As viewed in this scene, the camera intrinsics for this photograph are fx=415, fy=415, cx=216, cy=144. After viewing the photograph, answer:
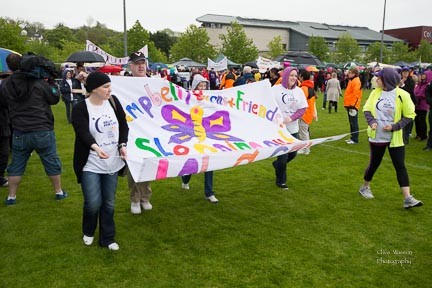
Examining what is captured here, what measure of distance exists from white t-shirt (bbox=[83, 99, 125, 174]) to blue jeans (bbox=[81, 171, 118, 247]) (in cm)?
9

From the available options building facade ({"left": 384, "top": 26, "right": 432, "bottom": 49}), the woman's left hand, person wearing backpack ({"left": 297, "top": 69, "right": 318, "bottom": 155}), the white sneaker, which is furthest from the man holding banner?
building facade ({"left": 384, "top": 26, "right": 432, "bottom": 49})

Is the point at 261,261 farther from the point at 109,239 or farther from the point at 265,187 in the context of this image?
the point at 265,187

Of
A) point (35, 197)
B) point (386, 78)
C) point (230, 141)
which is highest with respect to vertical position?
point (386, 78)

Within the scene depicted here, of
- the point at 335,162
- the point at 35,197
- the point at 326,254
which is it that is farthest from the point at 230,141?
the point at 335,162

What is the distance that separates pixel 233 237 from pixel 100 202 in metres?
1.64

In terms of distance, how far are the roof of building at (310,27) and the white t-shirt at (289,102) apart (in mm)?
78085

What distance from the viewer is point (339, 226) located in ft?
17.6

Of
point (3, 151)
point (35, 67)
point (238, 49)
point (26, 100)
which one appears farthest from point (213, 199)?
point (238, 49)

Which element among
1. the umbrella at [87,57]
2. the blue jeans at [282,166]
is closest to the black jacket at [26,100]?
the blue jeans at [282,166]

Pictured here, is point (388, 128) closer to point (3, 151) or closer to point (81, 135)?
point (81, 135)

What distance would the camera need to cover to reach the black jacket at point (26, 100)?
5516 millimetres

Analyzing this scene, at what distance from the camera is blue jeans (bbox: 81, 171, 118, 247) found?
169 inches

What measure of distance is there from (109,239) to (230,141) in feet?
6.68

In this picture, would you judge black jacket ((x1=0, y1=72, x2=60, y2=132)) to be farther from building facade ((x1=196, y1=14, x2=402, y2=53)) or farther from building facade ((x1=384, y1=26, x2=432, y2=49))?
building facade ((x1=384, y1=26, x2=432, y2=49))
